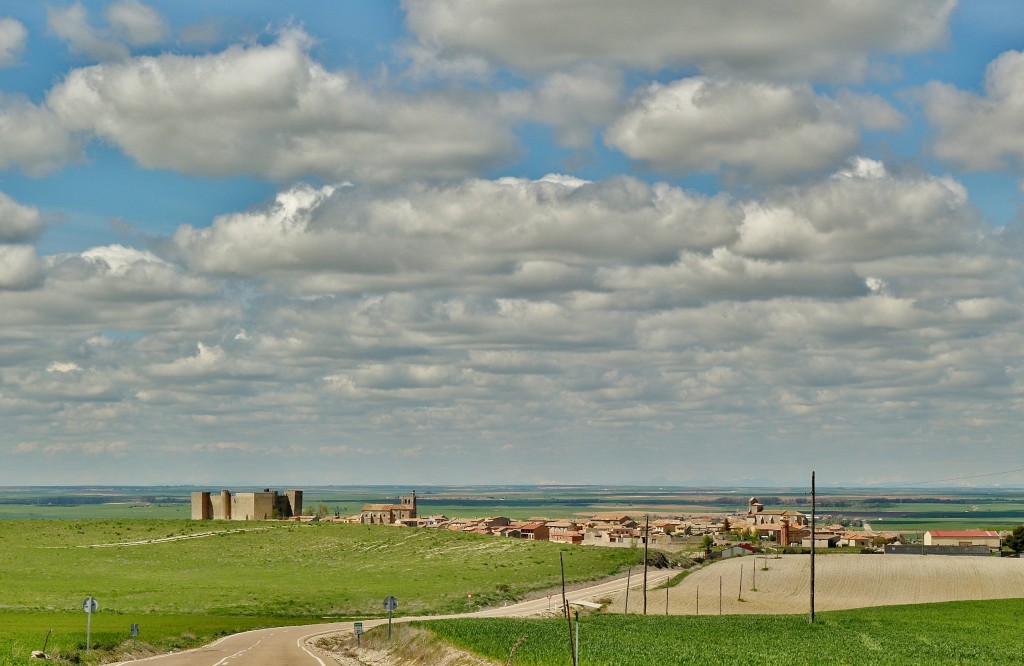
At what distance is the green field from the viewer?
97.2m

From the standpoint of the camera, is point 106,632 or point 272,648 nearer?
point 272,648

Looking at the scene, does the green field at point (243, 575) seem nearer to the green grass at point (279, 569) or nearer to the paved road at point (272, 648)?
the green grass at point (279, 569)

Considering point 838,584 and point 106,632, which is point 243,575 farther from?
point 106,632

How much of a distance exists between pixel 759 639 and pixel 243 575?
89.7m

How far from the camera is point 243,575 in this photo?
5723 inches

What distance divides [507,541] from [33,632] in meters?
117

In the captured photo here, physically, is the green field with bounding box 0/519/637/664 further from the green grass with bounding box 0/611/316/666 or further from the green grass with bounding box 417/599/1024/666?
the green grass with bounding box 417/599/1024/666

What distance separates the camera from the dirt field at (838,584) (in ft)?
401

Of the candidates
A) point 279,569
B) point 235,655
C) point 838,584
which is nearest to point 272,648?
point 235,655

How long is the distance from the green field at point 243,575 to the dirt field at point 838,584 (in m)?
13.9

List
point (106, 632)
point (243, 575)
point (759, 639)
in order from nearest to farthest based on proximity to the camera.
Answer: point (759, 639) < point (106, 632) < point (243, 575)

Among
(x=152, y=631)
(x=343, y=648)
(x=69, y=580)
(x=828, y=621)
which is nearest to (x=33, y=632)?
(x=152, y=631)

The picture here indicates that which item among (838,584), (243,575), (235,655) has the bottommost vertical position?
(838,584)

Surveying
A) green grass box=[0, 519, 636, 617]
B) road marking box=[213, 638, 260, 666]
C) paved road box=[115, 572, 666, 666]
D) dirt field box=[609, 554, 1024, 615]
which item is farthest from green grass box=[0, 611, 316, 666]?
dirt field box=[609, 554, 1024, 615]
